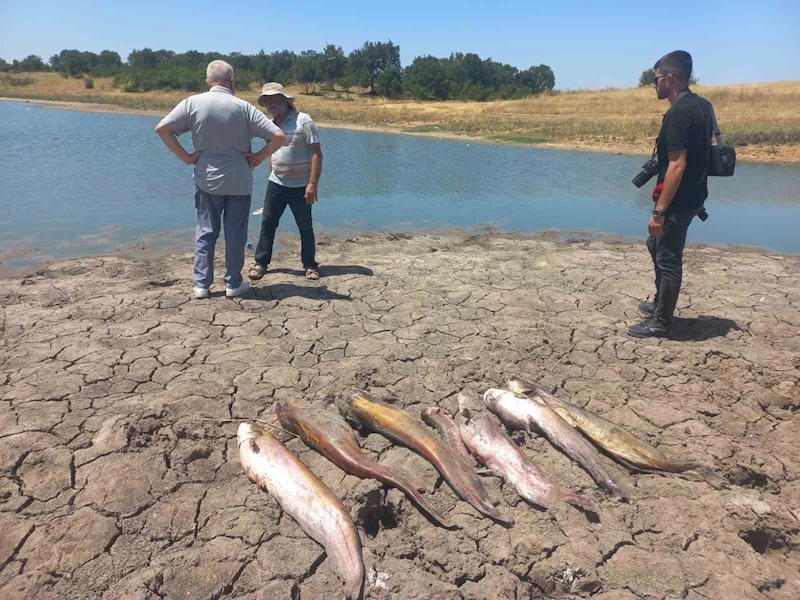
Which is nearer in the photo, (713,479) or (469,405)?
(713,479)

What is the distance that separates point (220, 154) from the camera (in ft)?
17.1

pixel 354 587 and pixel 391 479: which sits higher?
pixel 391 479

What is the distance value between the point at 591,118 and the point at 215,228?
1277 inches

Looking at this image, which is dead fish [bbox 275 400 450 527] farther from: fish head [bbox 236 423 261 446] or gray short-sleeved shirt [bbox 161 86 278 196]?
gray short-sleeved shirt [bbox 161 86 278 196]

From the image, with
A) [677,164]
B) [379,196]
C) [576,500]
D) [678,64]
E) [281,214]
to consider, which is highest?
[678,64]

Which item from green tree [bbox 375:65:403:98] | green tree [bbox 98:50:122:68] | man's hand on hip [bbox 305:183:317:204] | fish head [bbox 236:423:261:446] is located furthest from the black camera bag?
green tree [bbox 98:50:122:68]

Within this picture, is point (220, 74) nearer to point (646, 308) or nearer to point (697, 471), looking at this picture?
point (646, 308)

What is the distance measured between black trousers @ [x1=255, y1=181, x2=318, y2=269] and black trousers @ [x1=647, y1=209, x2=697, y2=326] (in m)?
3.56

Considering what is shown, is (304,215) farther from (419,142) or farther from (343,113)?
(343,113)

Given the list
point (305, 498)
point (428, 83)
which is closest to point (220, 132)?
point (305, 498)

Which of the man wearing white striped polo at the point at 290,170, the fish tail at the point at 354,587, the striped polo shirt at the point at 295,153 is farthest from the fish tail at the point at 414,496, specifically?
the striped polo shirt at the point at 295,153

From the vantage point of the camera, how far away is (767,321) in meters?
5.70

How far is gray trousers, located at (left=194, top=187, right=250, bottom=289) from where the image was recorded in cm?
543

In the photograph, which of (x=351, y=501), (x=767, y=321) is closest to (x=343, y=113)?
(x=767, y=321)
